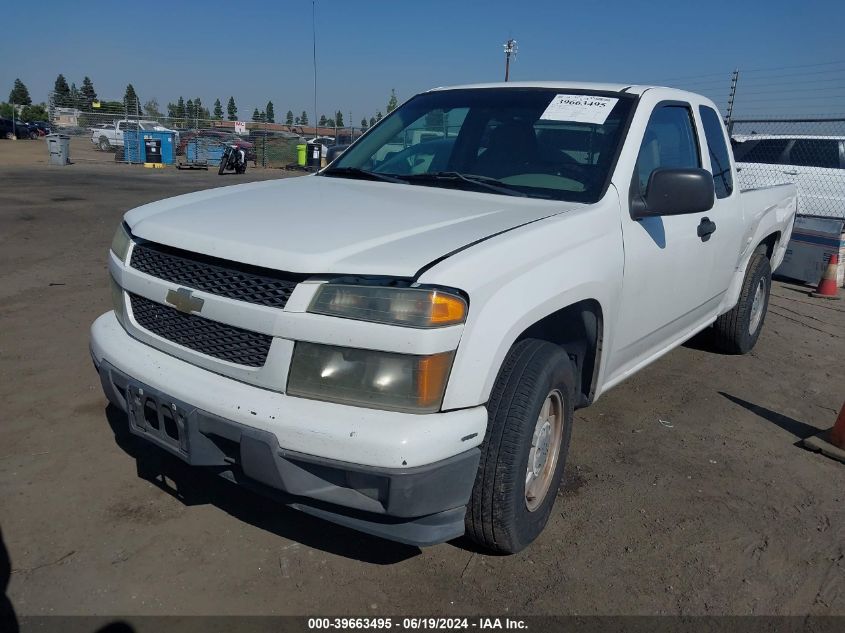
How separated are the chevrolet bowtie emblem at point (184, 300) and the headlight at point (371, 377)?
0.46 meters

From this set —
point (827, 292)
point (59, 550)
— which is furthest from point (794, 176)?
point (59, 550)

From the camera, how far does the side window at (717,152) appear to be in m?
4.27

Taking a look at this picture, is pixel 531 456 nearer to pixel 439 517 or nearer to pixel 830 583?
pixel 439 517

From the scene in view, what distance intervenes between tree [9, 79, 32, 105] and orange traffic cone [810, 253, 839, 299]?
9932cm

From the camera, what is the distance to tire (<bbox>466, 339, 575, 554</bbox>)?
7.78ft

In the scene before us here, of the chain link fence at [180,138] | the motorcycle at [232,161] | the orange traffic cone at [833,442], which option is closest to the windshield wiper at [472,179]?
the orange traffic cone at [833,442]

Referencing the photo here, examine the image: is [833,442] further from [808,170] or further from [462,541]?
[808,170]

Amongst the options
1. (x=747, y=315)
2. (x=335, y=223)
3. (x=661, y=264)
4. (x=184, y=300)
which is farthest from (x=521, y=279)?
(x=747, y=315)

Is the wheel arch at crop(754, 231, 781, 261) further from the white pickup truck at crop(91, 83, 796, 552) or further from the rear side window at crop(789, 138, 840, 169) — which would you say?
the rear side window at crop(789, 138, 840, 169)

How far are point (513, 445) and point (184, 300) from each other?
1257 mm

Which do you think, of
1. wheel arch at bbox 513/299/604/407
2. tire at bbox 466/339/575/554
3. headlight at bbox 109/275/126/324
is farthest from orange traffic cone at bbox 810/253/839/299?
headlight at bbox 109/275/126/324

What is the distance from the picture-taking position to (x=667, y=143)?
376 centimetres

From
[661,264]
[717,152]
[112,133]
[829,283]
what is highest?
[717,152]

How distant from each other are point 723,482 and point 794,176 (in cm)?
854
